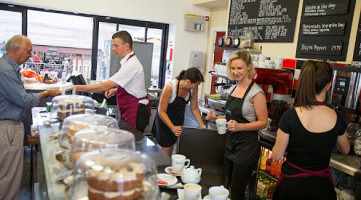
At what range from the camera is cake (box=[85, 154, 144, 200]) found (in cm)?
115

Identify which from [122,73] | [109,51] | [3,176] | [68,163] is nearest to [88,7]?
[109,51]

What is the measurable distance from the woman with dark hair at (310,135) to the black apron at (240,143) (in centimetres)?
50

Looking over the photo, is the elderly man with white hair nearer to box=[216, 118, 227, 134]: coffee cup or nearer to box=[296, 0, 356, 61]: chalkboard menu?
box=[216, 118, 227, 134]: coffee cup

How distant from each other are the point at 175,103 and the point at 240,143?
0.88 meters

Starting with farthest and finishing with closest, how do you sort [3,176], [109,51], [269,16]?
1. [109,51]
2. [269,16]
3. [3,176]

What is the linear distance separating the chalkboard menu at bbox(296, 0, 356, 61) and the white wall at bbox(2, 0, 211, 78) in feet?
9.53

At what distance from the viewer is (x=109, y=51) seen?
238 inches

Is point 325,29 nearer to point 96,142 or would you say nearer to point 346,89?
point 346,89

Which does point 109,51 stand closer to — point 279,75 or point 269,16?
point 269,16

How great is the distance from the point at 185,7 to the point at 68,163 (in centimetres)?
532

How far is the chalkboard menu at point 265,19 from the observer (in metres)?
4.23

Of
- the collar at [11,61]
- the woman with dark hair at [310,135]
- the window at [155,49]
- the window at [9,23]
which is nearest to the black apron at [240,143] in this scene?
the woman with dark hair at [310,135]

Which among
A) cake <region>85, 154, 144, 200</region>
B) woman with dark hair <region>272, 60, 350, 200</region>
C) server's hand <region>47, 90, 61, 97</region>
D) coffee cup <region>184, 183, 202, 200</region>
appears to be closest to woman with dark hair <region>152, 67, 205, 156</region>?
server's hand <region>47, 90, 61, 97</region>

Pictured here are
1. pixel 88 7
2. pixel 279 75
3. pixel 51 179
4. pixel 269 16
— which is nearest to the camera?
pixel 51 179
